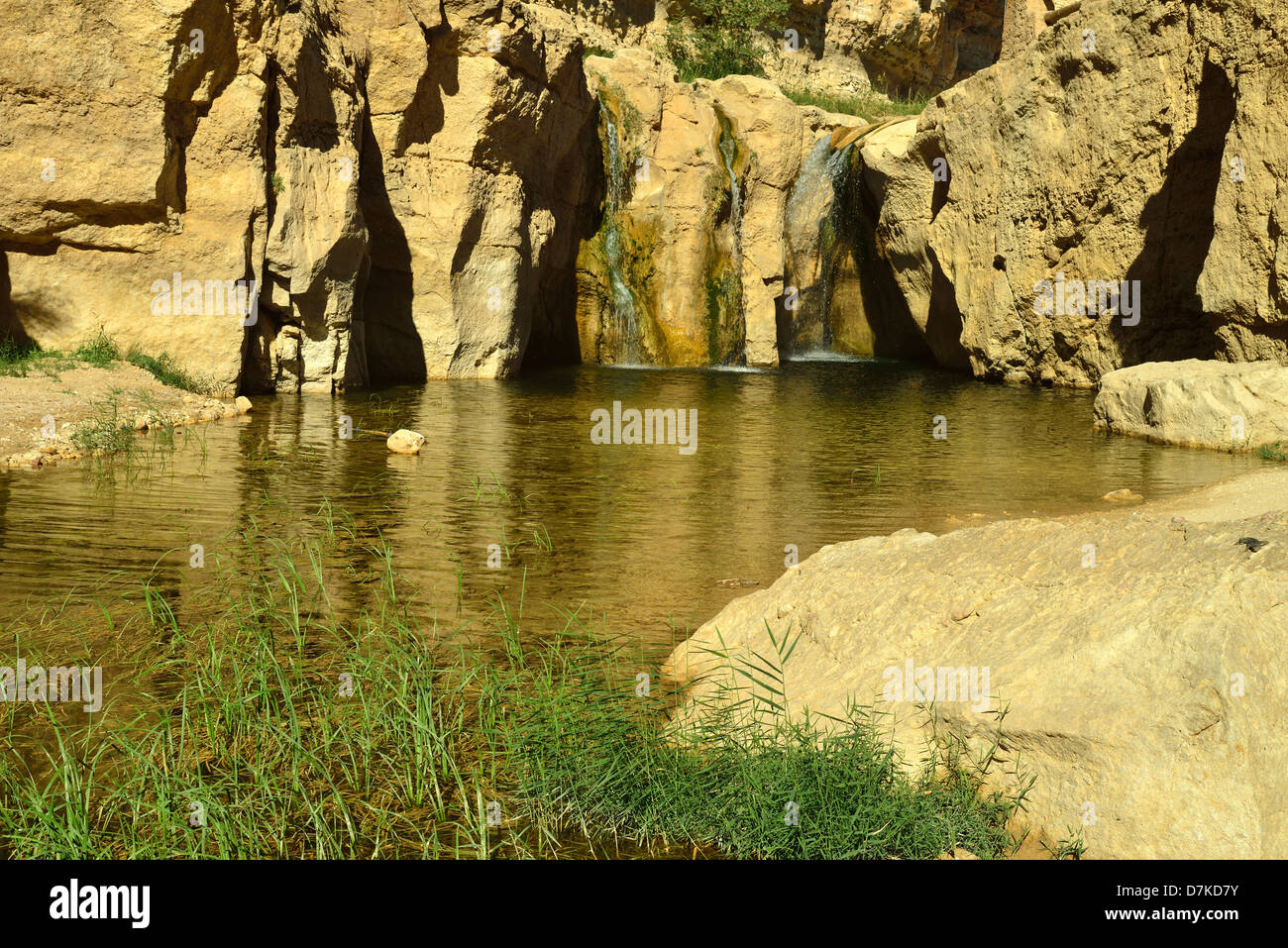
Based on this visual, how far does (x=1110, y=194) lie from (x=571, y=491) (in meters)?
12.2

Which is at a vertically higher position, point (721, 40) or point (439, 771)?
point (721, 40)

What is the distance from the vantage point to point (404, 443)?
11344mm

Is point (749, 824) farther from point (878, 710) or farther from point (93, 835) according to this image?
point (93, 835)

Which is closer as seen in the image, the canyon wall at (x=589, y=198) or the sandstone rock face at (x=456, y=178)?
the canyon wall at (x=589, y=198)

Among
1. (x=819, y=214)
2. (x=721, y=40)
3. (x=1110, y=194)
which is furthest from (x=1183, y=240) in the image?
(x=721, y=40)

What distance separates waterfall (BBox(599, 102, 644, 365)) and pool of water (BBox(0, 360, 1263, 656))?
280 inches

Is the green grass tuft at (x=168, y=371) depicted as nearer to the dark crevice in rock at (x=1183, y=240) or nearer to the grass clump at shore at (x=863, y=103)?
the dark crevice in rock at (x=1183, y=240)

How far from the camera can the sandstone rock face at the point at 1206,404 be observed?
1216cm

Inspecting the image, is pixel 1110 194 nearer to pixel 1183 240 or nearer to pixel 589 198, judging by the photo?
pixel 1183 240

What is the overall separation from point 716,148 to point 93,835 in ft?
71.9

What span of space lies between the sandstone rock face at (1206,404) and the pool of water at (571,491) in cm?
35

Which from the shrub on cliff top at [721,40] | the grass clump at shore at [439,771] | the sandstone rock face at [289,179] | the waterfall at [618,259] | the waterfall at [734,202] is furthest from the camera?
the shrub on cliff top at [721,40]

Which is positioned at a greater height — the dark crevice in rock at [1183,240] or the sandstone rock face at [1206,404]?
the dark crevice in rock at [1183,240]

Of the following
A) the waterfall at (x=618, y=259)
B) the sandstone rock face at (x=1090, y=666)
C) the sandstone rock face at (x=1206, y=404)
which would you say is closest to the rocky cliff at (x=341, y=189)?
the waterfall at (x=618, y=259)
